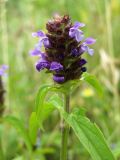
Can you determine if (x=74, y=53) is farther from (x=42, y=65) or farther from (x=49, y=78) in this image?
(x=49, y=78)

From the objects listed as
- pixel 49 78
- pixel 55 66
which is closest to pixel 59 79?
pixel 55 66

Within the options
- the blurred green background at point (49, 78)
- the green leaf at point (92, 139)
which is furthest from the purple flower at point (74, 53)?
the blurred green background at point (49, 78)

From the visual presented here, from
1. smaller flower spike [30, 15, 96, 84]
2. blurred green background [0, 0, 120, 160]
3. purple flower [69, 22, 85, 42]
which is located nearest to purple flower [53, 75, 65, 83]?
smaller flower spike [30, 15, 96, 84]

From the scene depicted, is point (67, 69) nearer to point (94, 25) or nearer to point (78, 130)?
point (78, 130)

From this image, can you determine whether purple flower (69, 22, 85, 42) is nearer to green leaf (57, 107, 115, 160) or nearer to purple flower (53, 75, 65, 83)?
purple flower (53, 75, 65, 83)

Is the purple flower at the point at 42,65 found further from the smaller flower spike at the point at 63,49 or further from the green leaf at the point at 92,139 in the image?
the green leaf at the point at 92,139
